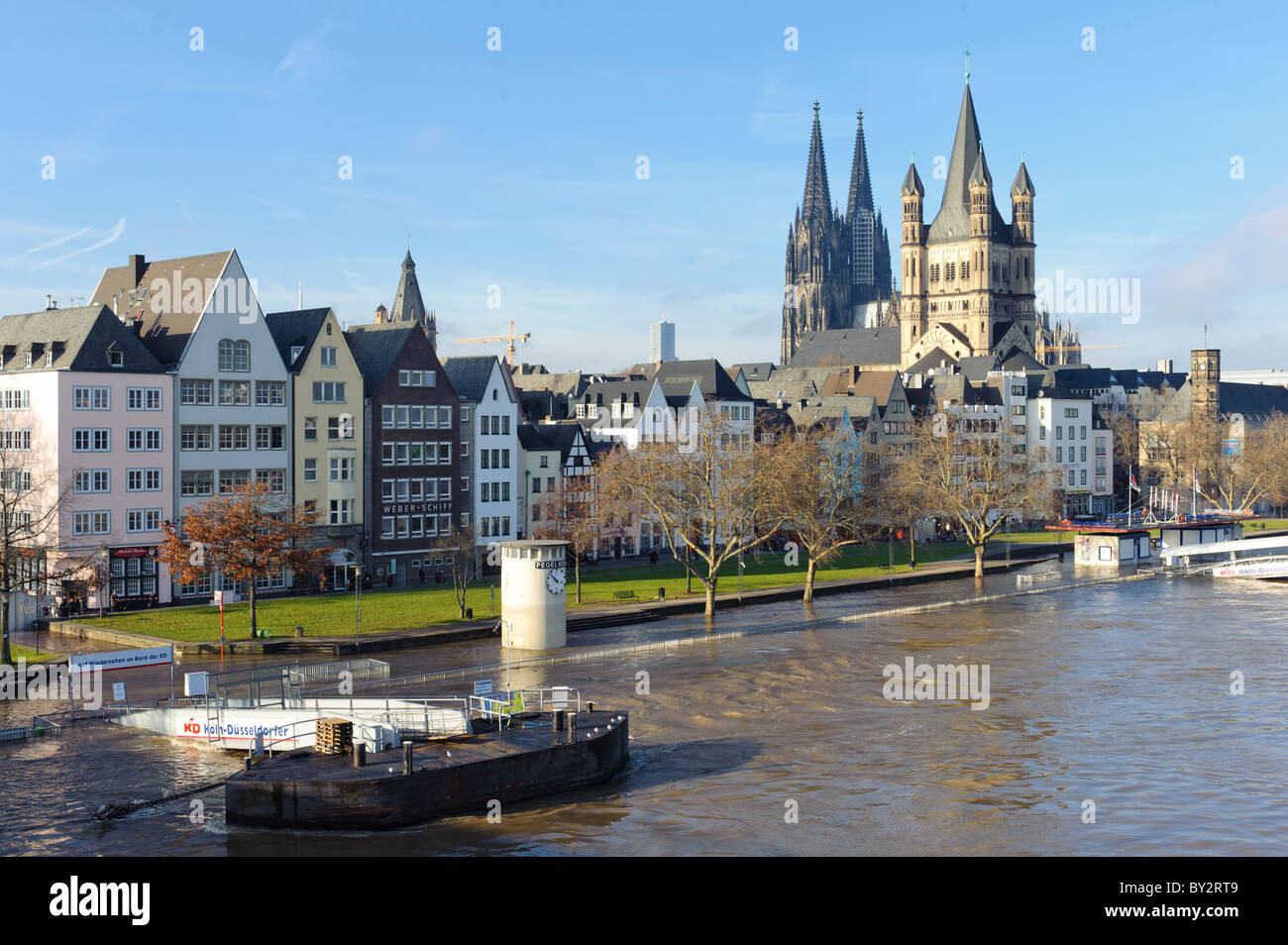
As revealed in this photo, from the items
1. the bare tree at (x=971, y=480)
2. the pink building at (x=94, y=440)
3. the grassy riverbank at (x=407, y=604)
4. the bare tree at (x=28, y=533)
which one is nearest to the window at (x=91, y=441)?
the pink building at (x=94, y=440)

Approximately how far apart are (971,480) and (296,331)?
5267cm

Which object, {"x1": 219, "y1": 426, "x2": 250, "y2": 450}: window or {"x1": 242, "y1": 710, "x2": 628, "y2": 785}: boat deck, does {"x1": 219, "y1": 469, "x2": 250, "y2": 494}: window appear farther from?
{"x1": 242, "y1": 710, "x2": 628, "y2": 785}: boat deck

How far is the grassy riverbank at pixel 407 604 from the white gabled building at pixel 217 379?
5942mm

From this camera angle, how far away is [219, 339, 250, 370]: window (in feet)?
274

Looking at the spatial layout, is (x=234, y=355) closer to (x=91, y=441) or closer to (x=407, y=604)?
(x=91, y=441)

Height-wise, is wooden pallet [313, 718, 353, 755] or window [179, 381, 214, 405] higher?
window [179, 381, 214, 405]

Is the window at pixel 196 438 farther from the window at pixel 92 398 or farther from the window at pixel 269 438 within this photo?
the window at pixel 92 398

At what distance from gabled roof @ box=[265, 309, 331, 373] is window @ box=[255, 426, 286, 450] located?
3.77 m

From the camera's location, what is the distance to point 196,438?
8231 cm

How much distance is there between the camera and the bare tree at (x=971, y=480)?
10912 centimetres

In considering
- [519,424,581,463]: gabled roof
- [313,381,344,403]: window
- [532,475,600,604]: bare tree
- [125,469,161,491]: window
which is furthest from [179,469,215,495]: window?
[519,424,581,463]: gabled roof

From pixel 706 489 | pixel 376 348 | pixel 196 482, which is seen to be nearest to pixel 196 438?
pixel 196 482
